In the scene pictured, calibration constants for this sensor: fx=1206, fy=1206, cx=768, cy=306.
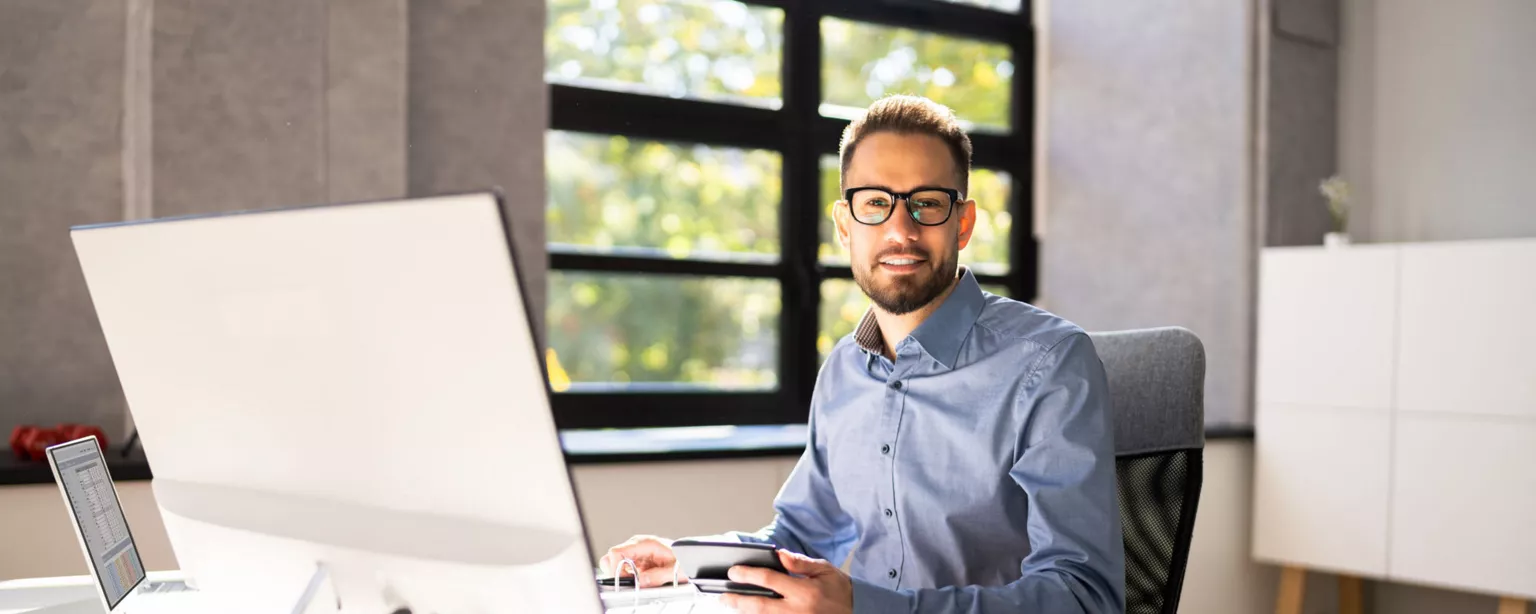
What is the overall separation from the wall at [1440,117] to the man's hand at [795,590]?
3.28 meters

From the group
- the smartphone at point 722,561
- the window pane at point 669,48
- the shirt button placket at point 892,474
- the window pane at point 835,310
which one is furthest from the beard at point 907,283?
the window pane at point 835,310

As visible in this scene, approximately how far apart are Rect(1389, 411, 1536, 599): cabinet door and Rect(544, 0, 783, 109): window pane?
2079 millimetres

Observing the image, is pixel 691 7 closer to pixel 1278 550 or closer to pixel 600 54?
pixel 600 54

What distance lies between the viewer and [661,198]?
3.54 m

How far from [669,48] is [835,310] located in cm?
97

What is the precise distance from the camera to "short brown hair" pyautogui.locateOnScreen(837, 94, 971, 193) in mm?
1560

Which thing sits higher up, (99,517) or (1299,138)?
(1299,138)

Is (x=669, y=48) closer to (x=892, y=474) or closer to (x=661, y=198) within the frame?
(x=661, y=198)

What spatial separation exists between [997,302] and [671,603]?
1.91 feet

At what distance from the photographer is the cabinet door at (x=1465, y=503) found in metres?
3.12

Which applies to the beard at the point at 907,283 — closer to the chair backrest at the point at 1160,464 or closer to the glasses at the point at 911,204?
the glasses at the point at 911,204

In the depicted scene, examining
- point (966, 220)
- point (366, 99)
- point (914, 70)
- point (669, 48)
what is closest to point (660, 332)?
point (669, 48)

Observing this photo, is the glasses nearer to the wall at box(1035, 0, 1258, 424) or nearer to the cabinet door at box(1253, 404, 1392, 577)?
the cabinet door at box(1253, 404, 1392, 577)

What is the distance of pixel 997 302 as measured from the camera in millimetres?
1619
